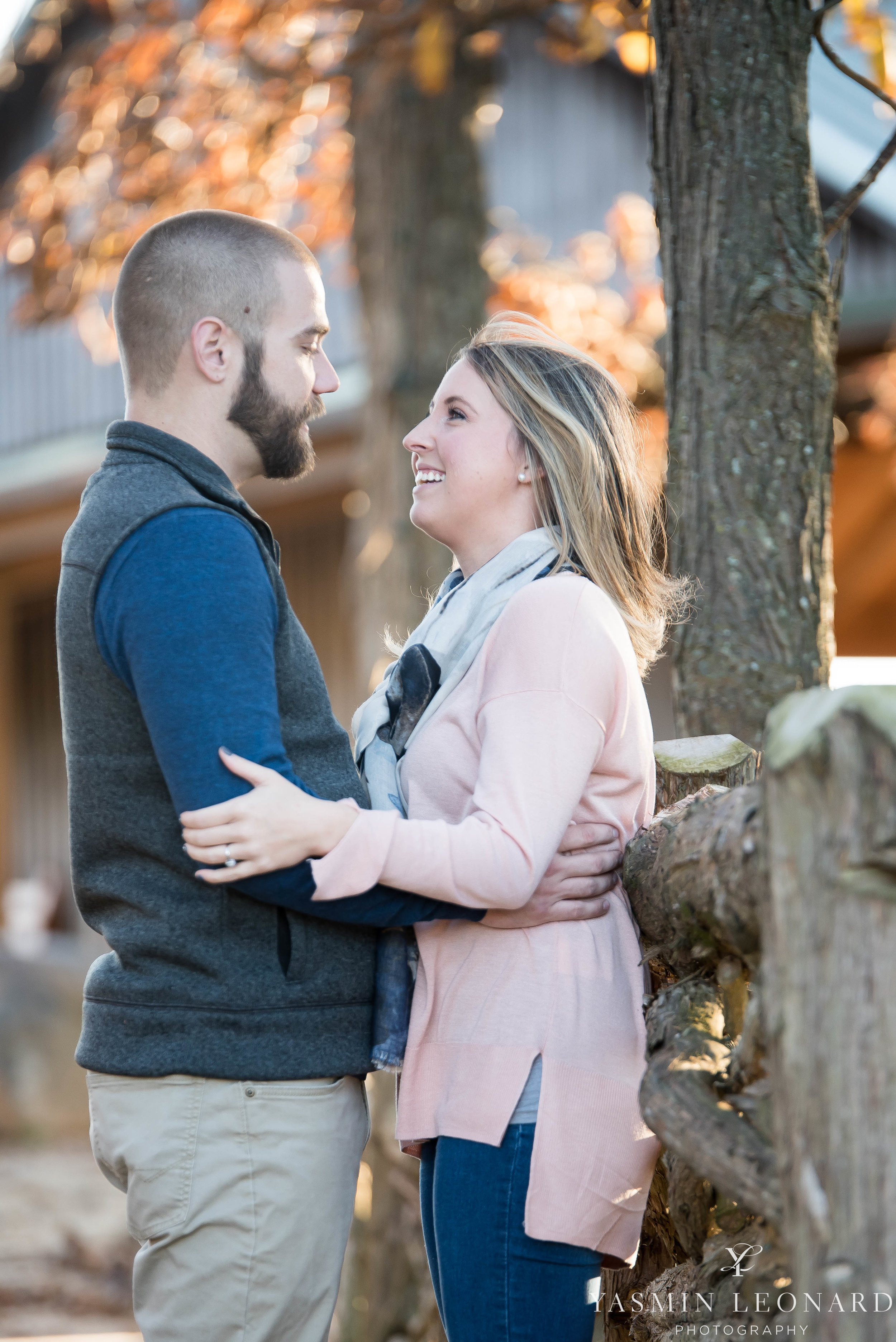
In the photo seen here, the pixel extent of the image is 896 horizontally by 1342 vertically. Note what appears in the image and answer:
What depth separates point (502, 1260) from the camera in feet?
5.88

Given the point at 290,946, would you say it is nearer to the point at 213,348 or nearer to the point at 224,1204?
the point at 224,1204

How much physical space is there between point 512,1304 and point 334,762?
753mm

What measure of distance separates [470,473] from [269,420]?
0.32m

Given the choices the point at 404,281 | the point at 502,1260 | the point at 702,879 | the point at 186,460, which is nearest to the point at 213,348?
the point at 186,460

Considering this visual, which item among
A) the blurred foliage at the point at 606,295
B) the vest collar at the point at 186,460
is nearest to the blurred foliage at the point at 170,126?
the blurred foliage at the point at 606,295

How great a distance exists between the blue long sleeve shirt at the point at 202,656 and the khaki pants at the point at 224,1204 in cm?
29

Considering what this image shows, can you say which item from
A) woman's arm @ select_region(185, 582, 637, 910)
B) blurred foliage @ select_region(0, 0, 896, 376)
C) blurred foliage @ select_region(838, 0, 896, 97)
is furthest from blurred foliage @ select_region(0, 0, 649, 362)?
woman's arm @ select_region(185, 582, 637, 910)

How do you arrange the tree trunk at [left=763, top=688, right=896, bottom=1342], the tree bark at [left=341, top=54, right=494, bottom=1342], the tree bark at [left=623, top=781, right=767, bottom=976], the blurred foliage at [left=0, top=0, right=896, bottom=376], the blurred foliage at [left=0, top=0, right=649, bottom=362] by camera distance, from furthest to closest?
1. the blurred foliage at [left=0, top=0, right=649, bottom=362]
2. the blurred foliage at [left=0, top=0, right=896, bottom=376]
3. the tree bark at [left=341, top=54, right=494, bottom=1342]
4. the tree bark at [left=623, top=781, right=767, bottom=976]
5. the tree trunk at [left=763, top=688, right=896, bottom=1342]

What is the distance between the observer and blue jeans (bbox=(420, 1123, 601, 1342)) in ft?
5.87

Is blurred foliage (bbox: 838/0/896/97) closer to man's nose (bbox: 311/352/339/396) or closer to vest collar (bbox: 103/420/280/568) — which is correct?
man's nose (bbox: 311/352/339/396)

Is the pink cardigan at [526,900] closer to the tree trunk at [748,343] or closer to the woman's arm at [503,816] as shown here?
the woman's arm at [503,816]

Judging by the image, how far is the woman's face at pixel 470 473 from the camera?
2088 mm

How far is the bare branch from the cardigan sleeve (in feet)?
3.91

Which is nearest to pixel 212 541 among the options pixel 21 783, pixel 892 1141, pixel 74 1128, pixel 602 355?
pixel 892 1141
